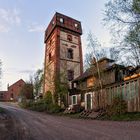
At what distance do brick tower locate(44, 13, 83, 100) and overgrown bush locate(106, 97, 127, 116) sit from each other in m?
17.5

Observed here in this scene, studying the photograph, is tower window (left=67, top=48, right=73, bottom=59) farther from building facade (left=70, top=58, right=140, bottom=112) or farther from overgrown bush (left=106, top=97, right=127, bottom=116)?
overgrown bush (left=106, top=97, right=127, bottom=116)

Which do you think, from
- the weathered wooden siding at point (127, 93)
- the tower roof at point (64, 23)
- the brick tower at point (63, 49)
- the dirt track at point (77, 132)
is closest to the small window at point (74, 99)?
the brick tower at point (63, 49)

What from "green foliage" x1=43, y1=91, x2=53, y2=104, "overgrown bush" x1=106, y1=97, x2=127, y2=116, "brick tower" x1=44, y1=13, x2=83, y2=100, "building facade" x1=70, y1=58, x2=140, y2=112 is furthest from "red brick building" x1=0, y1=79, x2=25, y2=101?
"overgrown bush" x1=106, y1=97, x2=127, y2=116

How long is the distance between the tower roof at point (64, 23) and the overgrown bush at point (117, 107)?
25859mm

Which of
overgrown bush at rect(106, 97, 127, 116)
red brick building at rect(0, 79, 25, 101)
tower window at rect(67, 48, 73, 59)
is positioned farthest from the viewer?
red brick building at rect(0, 79, 25, 101)

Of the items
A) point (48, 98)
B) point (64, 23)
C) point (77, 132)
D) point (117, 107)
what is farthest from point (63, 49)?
point (77, 132)

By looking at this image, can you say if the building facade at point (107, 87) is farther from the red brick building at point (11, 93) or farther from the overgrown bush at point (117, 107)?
the red brick building at point (11, 93)

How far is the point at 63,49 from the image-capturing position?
47.5 m

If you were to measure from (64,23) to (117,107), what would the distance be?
27973 millimetres

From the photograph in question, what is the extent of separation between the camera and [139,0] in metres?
18.1

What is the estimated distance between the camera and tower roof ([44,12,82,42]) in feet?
159

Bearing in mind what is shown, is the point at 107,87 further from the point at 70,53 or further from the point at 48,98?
the point at 70,53

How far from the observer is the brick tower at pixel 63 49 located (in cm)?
4478

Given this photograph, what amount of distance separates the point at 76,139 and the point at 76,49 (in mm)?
38514
